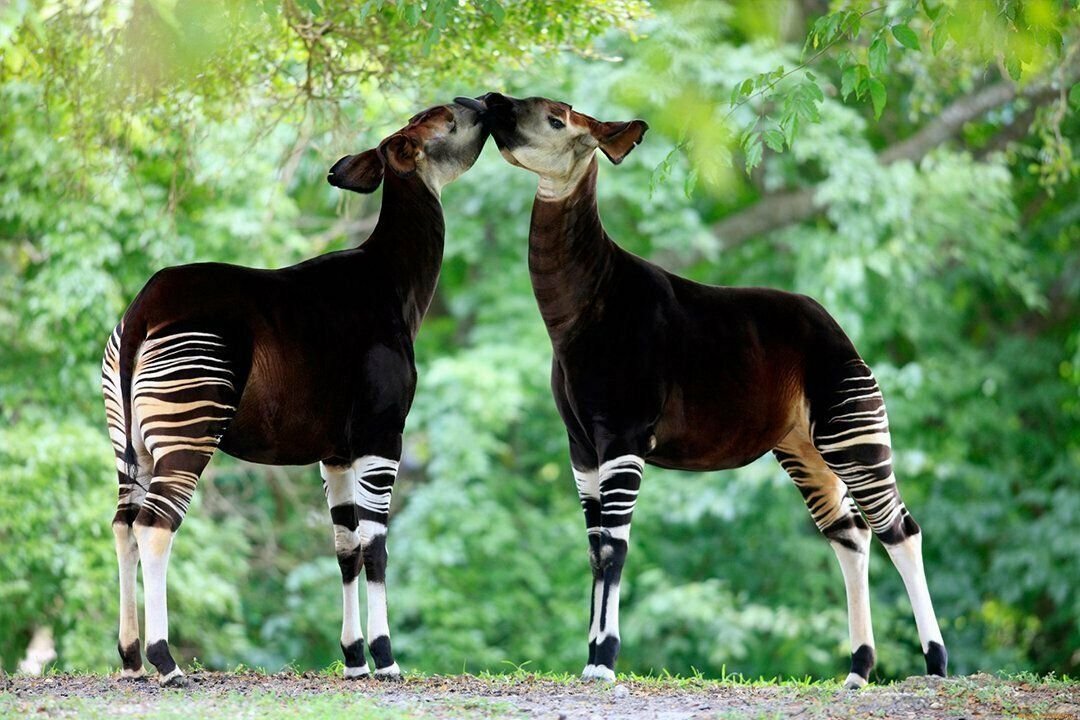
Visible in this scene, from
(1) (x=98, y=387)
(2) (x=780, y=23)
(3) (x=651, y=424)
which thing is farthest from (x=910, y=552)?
(1) (x=98, y=387)

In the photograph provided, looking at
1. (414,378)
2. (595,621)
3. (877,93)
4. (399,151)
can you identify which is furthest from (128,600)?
(877,93)

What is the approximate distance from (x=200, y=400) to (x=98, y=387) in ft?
25.4

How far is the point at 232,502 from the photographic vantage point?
16.2 m

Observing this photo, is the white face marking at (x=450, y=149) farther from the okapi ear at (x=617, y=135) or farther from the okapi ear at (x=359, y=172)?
the okapi ear at (x=617, y=135)

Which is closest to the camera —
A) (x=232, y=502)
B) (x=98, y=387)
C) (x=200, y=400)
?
(x=200, y=400)

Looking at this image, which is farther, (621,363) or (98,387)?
(98,387)

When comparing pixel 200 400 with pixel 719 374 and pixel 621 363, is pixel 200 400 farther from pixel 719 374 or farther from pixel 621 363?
pixel 719 374

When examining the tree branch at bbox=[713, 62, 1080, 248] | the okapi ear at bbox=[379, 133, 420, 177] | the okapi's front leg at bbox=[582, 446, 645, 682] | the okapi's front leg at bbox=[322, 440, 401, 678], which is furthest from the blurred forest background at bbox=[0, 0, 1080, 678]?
the okapi's front leg at bbox=[582, 446, 645, 682]

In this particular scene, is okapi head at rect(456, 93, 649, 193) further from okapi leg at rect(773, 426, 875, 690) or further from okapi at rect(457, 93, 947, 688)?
okapi leg at rect(773, 426, 875, 690)

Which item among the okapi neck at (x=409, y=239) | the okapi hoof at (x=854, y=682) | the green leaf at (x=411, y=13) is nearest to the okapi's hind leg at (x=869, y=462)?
the okapi hoof at (x=854, y=682)

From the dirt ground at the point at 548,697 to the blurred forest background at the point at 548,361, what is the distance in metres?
3.68

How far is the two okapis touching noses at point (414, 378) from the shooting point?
6.14m

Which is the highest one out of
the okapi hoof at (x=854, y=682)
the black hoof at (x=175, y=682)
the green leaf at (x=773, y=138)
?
the green leaf at (x=773, y=138)

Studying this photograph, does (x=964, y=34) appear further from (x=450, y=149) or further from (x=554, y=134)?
(x=450, y=149)
